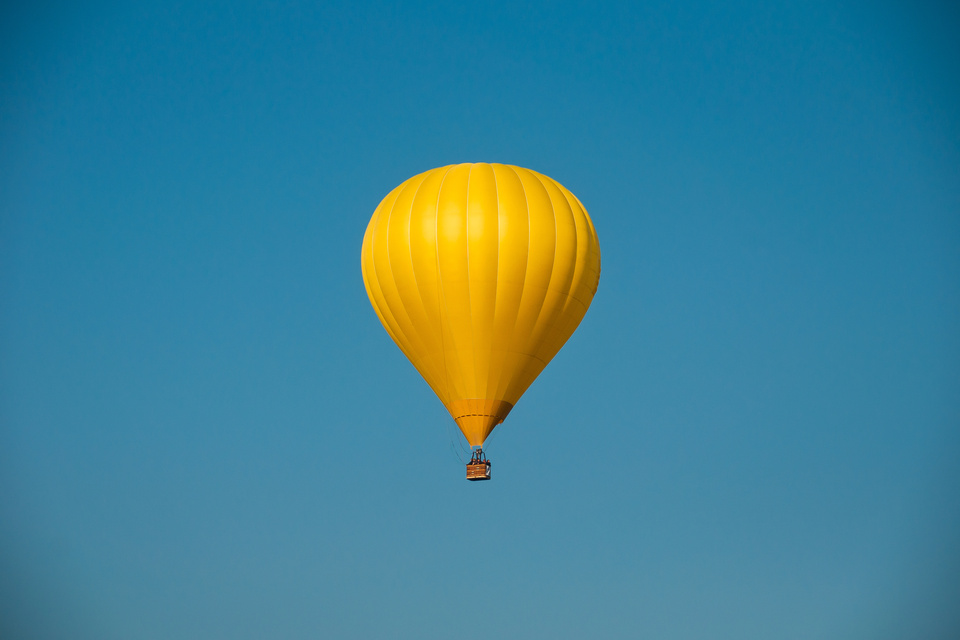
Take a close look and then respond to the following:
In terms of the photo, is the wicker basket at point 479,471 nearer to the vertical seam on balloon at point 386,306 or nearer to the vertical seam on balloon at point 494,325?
the vertical seam on balloon at point 494,325

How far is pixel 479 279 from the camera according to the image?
35.0 metres

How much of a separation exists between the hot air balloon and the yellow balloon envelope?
23 mm

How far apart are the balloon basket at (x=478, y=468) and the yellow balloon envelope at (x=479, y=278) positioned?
1.48 feet

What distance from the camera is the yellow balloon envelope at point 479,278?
35094 millimetres

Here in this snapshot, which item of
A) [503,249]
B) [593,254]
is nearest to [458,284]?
[503,249]

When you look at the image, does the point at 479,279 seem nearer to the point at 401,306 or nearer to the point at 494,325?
the point at 494,325

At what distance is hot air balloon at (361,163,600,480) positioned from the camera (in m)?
35.1

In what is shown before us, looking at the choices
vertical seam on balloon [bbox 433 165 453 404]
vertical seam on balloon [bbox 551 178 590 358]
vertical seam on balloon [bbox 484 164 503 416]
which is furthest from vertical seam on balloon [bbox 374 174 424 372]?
vertical seam on balloon [bbox 551 178 590 358]

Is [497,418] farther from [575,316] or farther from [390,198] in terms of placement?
[390,198]

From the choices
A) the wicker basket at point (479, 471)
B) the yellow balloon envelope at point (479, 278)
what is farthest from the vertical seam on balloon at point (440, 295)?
the wicker basket at point (479, 471)

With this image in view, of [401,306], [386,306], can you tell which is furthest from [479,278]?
[386,306]

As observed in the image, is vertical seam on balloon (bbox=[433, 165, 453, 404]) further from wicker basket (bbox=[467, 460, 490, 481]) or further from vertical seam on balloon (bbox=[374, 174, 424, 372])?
wicker basket (bbox=[467, 460, 490, 481])

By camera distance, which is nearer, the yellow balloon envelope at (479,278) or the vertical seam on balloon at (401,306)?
the yellow balloon envelope at (479,278)

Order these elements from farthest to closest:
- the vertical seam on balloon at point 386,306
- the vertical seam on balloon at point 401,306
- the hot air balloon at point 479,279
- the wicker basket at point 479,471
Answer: the vertical seam on balloon at point 386,306, the vertical seam on balloon at point 401,306, the hot air balloon at point 479,279, the wicker basket at point 479,471
